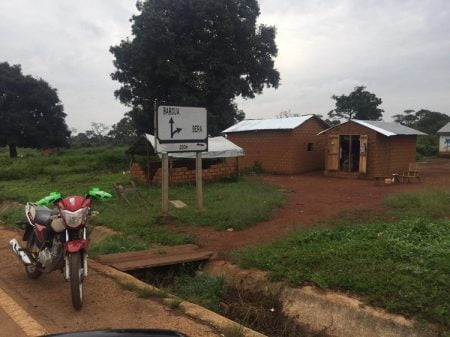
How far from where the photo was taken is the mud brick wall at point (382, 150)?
61.8 ft

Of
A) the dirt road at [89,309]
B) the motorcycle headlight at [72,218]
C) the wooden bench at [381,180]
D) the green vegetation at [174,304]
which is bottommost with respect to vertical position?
the dirt road at [89,309]

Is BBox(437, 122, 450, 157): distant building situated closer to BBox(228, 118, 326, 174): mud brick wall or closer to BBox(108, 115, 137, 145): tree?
BBox(228, 118, 326, 174): mud brick wall

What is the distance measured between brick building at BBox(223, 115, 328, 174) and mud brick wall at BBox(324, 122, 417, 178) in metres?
1.69

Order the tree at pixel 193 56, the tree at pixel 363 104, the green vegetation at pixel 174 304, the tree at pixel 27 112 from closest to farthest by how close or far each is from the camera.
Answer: the green vegetation at pixel 174 304, the tree at pixel 193 56, the tree at pixel 27 112, the tree at pixel 363 104

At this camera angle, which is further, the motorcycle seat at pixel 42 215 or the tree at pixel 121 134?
the tree at pixel 121 134

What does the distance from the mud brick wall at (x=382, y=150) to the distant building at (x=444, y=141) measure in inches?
571

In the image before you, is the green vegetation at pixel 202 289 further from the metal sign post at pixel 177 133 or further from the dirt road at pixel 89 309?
the metal sign post at pixel 177 133

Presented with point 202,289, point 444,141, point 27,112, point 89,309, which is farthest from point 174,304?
point 27,112

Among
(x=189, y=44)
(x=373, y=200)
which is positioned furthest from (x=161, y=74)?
(x=373, y=200)

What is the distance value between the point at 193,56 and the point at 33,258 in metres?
22.4

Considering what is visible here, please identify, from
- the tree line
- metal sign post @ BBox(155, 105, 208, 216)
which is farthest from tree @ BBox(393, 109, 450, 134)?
metal sign post @ BBox(155, 105, 208, 216)

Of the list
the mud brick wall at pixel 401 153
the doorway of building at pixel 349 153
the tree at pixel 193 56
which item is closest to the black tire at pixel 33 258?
the doorway of building at pixel 349 153

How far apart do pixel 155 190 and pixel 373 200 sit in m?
6.62

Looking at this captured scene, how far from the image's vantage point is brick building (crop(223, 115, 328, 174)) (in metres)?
21.3
